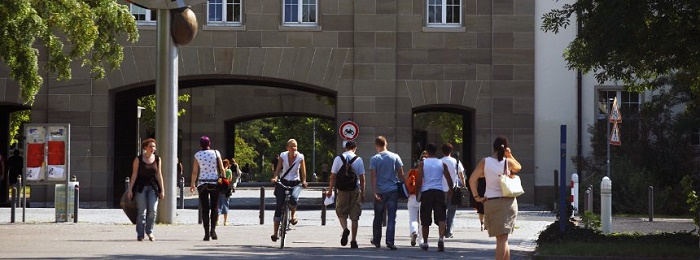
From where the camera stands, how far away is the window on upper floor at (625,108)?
37750 millimetres

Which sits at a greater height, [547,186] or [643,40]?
[643,40]

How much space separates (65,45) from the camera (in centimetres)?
3716

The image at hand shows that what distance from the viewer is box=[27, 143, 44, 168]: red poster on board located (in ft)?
90.0

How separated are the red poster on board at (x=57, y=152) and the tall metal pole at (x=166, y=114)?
2267 mm

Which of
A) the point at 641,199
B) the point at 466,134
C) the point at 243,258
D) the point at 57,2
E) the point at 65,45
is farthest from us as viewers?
the point at 466,134

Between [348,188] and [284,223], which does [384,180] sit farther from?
[284,223]

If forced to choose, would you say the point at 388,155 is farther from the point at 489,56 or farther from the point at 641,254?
the point at 489,56

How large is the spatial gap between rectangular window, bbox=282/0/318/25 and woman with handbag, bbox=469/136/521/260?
72.8ft

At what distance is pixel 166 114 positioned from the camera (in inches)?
1029

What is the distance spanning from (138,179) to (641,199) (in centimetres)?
1649

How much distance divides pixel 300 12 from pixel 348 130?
3293mm

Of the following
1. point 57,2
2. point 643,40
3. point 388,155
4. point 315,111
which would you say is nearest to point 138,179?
point 388,155

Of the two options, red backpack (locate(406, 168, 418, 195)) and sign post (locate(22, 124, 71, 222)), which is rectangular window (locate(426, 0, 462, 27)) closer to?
sign post (locate(22, 124, 71, 222))

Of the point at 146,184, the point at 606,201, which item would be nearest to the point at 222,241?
the point at 146,184
